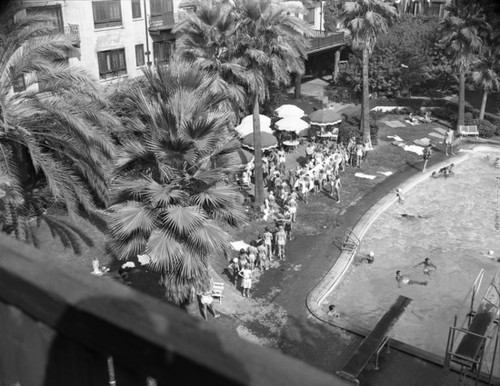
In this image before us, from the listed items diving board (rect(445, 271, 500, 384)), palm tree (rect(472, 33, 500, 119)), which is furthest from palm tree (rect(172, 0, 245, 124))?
palm tree (rect(472, 33, 500, 119))

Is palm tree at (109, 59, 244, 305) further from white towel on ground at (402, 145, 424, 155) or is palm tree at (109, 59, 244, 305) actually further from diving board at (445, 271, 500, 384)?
white towel on ground at (402, 145, 424, 155)

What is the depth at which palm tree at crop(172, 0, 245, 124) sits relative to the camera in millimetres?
24062

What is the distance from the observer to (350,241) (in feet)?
80.3

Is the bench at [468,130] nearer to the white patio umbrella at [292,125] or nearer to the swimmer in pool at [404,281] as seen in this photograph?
the white patio umbrella at [292,125]

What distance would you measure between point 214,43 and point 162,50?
493 inches

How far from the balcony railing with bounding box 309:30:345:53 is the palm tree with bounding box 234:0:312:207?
77.6ft

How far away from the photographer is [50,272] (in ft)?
5.82

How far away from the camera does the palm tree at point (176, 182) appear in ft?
46.4

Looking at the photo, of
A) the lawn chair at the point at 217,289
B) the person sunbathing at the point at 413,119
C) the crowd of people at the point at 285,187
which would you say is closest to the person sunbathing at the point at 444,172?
the crowd of people at the point at 285,187

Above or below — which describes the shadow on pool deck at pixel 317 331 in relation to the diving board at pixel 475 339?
below

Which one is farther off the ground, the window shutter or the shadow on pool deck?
the window shutter

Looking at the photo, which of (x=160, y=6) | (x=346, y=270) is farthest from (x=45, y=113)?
(x=160, y=6)

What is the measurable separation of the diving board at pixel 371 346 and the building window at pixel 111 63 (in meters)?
21.7

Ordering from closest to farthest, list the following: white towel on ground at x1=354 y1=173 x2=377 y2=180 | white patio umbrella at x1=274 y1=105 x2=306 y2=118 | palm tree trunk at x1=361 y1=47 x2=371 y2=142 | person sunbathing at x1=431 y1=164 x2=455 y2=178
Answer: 1. white towel on ground at x1=354 y1=173 x2=377 y2=180
2. person sunbathing at x1=431 y1=164 x2=455 y2=178
3. white patio umbrella at x1=274 y1=105 x2=306 y2=118
4. palm tree trunk at x1=361 y1=47 x2=371 y2=142
